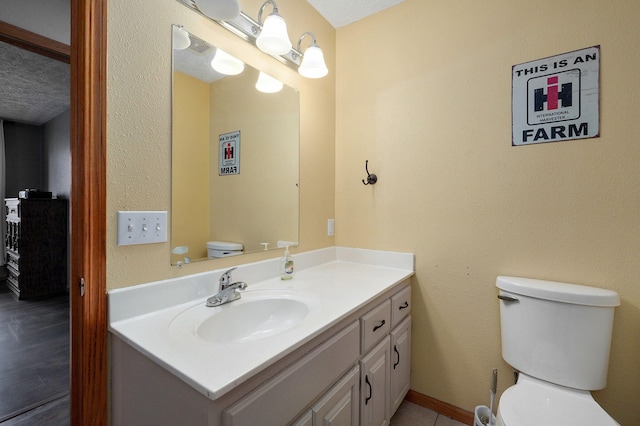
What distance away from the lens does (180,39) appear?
107 cm

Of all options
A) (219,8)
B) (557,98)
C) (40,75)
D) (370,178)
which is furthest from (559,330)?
(40,75)

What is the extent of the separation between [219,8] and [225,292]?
43.7 inches

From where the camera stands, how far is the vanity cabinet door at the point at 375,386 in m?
1.11

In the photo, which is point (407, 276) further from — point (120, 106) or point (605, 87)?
point (120, 106)

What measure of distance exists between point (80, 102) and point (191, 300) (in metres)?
0.77

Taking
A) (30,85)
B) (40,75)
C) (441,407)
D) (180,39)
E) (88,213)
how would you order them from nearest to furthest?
1. (88,213)
2. (180,39)
3. (441,407)
4. (40,75)
5. (30,85)

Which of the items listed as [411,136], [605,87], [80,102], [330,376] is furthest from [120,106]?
[605,87]

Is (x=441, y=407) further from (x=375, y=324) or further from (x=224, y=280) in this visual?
(x=224, y=280)

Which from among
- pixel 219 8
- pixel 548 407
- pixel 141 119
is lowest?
pixel 548 407

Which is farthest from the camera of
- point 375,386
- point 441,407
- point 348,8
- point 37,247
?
point 37,247

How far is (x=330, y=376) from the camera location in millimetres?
914

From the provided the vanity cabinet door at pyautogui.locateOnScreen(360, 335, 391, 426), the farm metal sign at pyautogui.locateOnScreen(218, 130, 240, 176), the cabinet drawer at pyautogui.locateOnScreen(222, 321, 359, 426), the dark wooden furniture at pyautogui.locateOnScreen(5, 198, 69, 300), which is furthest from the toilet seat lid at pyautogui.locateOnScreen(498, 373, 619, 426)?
the dark wooden furniture at pyautogui.locateOnScreen(5, 198, 69, 300)

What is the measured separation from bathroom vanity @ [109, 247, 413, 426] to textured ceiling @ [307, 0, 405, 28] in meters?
1.61

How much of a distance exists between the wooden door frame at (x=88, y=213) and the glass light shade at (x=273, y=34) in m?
0.60
